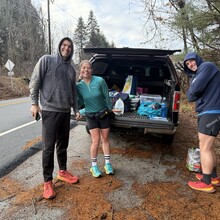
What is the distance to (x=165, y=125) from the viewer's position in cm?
383

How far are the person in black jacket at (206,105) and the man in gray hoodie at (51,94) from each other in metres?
1.61

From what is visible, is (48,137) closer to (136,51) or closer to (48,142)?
(48,142)

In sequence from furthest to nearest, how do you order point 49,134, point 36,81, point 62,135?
point 62,135
point 49,134
point 36,81

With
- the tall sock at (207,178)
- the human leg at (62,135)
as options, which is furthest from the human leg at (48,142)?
the tall sock at (207,178)

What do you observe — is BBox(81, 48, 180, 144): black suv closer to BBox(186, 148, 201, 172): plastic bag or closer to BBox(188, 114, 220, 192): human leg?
BBox(186, 148, 201, 172): plastic bag

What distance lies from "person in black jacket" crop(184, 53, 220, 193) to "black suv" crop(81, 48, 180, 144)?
826 millimetres

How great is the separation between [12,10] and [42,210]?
34855 millimetres

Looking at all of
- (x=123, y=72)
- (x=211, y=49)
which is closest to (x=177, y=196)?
(x=123, y=72)

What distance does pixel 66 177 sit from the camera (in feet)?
10.8

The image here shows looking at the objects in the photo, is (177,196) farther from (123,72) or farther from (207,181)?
(123,72)

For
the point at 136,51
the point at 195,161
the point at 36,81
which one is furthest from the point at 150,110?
the point at 36,81

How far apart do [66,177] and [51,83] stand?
135cm

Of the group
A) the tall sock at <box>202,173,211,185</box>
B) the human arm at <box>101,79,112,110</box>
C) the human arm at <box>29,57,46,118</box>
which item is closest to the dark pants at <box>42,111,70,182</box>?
the human arm at <box>29,57,46,118</box>

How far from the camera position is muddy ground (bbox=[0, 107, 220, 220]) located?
2549mm
